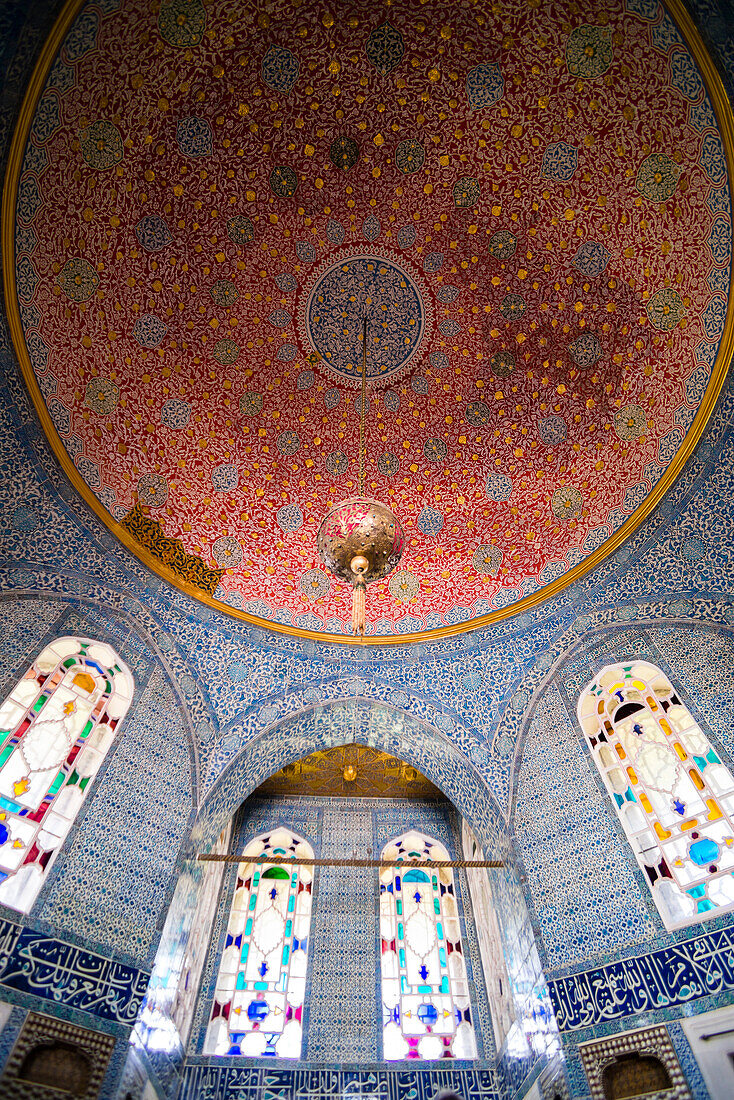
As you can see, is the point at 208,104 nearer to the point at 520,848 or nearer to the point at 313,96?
the point at 313,96

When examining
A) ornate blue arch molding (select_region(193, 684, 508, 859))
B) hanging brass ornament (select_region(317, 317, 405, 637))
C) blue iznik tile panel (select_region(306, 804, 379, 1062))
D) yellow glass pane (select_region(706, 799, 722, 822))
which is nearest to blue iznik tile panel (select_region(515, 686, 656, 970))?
ornate blue arch molding (select_region(193, 684, 508, 859))

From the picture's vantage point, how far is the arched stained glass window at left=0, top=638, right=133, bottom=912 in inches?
166

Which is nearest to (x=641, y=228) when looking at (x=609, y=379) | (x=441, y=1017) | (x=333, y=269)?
(x=609, y=379)

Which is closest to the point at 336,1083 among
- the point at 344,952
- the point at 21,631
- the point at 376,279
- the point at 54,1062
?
the point at 344,952

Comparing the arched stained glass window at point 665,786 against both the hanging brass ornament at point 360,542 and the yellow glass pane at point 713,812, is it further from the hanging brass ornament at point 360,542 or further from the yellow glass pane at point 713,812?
the hanging brass ornament at point 360,542

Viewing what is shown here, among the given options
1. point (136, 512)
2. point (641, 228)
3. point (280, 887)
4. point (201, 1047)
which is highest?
point (641, 228)

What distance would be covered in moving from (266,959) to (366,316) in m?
6.39

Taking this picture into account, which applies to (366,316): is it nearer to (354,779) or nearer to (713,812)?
(713,812)

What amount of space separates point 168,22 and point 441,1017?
845 centimetres

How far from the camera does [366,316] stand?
5.94 meters

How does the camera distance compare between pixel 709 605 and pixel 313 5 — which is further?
pixel 709 605

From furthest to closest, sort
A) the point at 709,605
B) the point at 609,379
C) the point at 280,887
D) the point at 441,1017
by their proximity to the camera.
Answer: the point at 280,887
the point at 441,1017
the point at 609,379
the point at 709,605

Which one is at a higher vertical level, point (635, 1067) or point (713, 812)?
point (713, 812)

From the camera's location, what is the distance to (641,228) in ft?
15.9
